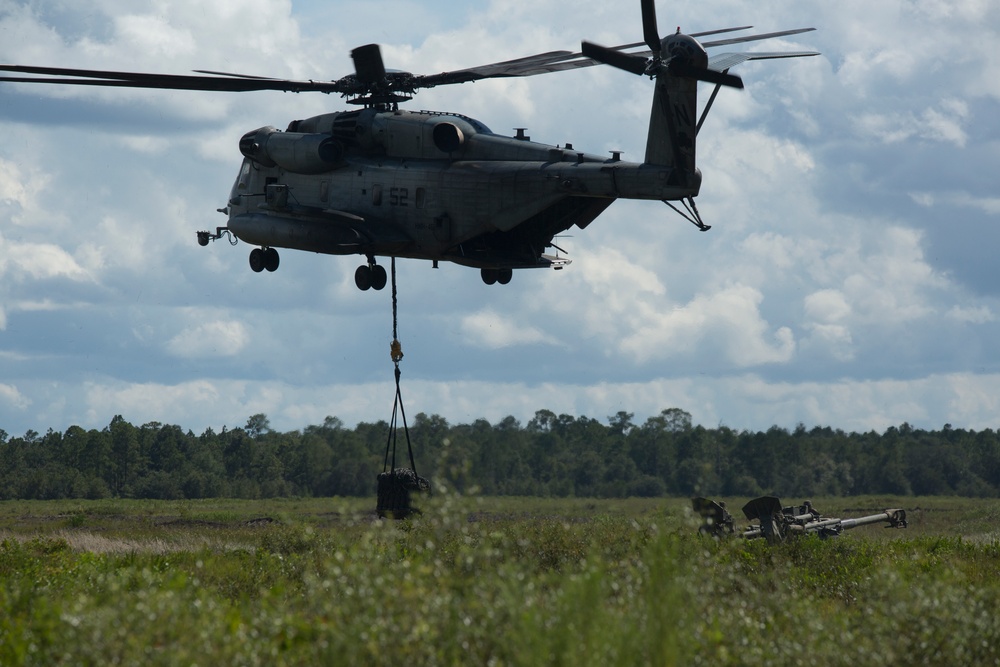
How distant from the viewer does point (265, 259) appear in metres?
28.3

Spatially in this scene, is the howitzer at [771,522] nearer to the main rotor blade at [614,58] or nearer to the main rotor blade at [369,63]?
the main rotor blade at [614,58]

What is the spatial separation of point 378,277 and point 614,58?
736 centimetres

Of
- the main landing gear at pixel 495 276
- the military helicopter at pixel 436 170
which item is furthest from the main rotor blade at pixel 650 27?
the main landing gear at pixel 495 276

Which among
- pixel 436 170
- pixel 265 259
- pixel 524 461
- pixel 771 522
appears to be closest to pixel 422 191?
pixel 436 170

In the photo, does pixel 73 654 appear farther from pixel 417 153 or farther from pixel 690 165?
pixel 417 153

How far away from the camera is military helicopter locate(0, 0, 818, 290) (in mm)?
23203

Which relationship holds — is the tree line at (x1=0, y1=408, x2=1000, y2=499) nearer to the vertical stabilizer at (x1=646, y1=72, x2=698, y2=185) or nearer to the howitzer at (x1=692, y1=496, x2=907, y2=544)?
the howitzer at (x1=692, y1=496, x2=907, y2=544)

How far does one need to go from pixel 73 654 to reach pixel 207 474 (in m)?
85.7

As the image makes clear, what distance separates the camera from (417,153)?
88.4ft

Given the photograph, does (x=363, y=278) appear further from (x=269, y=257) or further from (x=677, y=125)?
(x=677, y=125)

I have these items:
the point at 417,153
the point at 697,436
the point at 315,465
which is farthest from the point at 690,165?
the point at 697,436

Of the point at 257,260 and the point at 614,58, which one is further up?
the point at 614,58

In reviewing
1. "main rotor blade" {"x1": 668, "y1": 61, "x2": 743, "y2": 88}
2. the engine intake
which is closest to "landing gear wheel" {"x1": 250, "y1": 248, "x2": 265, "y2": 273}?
the engine intake

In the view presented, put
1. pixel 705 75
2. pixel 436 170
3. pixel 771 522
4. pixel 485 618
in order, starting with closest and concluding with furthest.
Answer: pixel 485 618 → pixel 705 75 → pixel 436 170 → pixel 771 522
